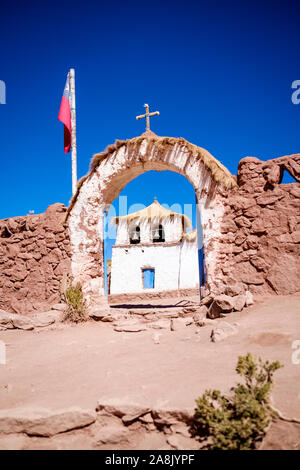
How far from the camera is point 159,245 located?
19.2 m

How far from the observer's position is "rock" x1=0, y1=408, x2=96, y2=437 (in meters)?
1.92

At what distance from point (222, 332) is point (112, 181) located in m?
3.87

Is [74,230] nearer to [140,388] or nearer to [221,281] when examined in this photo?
[221,281]

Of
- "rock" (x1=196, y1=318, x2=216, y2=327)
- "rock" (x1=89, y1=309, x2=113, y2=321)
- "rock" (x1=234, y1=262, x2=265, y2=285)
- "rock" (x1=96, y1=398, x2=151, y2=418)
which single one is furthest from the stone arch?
"rock" (x1=96, y1=398, x2=151, y2=418)

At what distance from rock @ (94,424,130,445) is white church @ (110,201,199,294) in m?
16.1

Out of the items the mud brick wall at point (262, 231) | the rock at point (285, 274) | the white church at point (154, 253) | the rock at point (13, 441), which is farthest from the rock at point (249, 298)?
the white church at point (154, 253)

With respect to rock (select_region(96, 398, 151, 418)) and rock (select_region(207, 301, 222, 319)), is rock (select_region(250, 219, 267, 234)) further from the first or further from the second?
rock (select_region(96, 398, 151, 418))

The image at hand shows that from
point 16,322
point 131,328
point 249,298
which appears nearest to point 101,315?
point 131,328

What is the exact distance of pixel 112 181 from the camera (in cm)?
622

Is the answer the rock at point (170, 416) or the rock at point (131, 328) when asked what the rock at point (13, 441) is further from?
the rock at point (131, 328)

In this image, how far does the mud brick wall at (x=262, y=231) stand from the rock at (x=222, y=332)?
4.36 feet

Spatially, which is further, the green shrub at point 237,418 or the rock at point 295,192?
the rock at point 295,192

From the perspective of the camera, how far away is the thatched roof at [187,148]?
16.9 ft

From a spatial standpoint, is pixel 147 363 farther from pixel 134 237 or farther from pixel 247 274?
pixel 134 237
